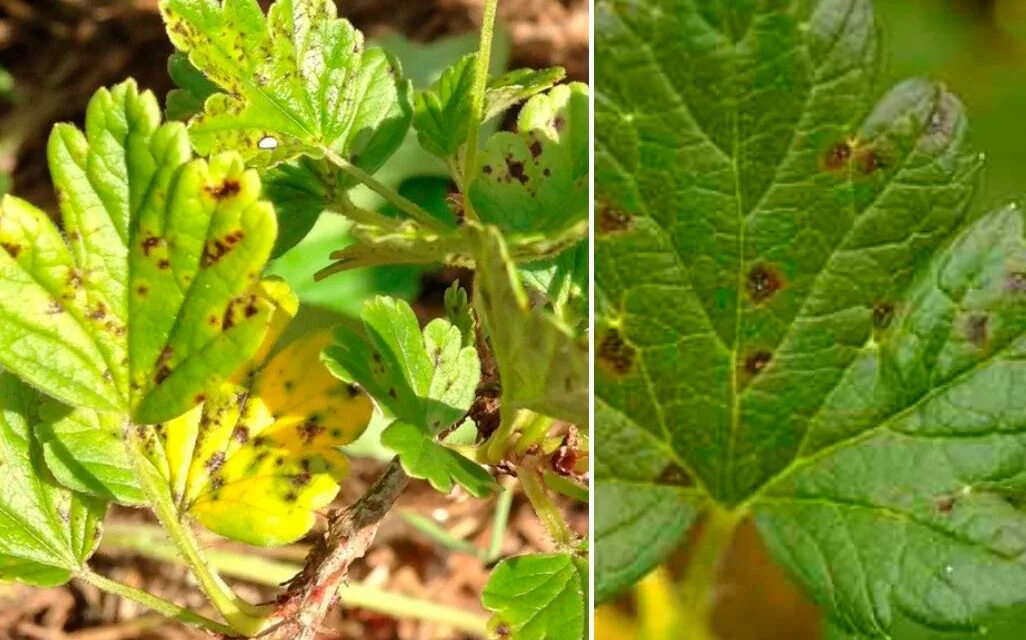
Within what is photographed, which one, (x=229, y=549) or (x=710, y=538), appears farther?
(x=229, y=549)

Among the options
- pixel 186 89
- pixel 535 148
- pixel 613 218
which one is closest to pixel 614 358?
pixel 613 218

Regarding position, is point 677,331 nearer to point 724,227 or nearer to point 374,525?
point 724,227

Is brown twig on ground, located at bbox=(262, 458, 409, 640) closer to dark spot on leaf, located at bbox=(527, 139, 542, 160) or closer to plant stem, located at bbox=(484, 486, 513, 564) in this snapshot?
dark spot on leaf, located at bbox=(527, 139, 542, 160)

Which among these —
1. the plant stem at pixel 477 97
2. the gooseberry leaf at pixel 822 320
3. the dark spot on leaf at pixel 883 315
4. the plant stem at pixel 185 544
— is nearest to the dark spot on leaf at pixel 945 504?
the gooseberry leaf at pixel 822 320

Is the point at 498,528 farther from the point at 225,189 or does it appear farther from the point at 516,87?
the point at 225,189

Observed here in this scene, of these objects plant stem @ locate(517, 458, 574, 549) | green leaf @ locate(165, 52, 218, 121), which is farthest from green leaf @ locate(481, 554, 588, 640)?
green leaf @ locate(165, 52, 218, 121)

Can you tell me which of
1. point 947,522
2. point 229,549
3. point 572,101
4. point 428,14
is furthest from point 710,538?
point 428,14
